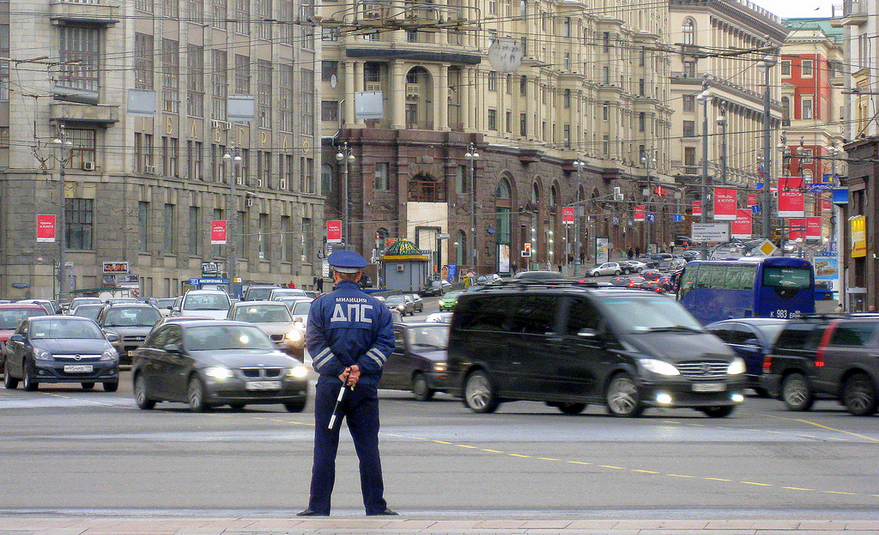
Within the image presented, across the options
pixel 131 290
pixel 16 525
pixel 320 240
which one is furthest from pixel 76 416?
pixel 320 240

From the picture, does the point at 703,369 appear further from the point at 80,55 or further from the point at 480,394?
the point at 80,55

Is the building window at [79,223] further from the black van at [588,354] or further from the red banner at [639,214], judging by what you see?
the black van at [588,354]

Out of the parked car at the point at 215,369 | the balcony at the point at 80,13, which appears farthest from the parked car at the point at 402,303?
the parked car at the point at 215,369

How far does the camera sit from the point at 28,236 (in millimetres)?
75875

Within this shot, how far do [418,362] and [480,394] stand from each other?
364 centimetres

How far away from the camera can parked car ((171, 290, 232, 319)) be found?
139ft

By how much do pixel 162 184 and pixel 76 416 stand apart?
62684 millimetres

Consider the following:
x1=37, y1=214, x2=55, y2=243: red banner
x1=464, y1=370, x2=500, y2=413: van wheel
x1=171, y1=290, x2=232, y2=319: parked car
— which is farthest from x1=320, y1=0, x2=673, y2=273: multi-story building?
x1=464, y1=370, x2=500, y2=413: van wheel

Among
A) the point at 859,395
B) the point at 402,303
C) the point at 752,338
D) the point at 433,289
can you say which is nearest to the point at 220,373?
the point at 859,395

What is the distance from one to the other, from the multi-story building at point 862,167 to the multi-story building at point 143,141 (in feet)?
86.6

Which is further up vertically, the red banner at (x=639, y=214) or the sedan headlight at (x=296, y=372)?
the red banner at (x=639, y=214)

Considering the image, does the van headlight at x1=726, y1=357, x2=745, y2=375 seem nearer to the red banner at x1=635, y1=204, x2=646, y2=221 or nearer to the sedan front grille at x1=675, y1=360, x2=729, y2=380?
the sedan front grille at x1=675, y1=360, x2=729, y2=380

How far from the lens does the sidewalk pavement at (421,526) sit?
8.61 meters

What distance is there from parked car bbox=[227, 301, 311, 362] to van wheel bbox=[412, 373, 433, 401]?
9736 mm
